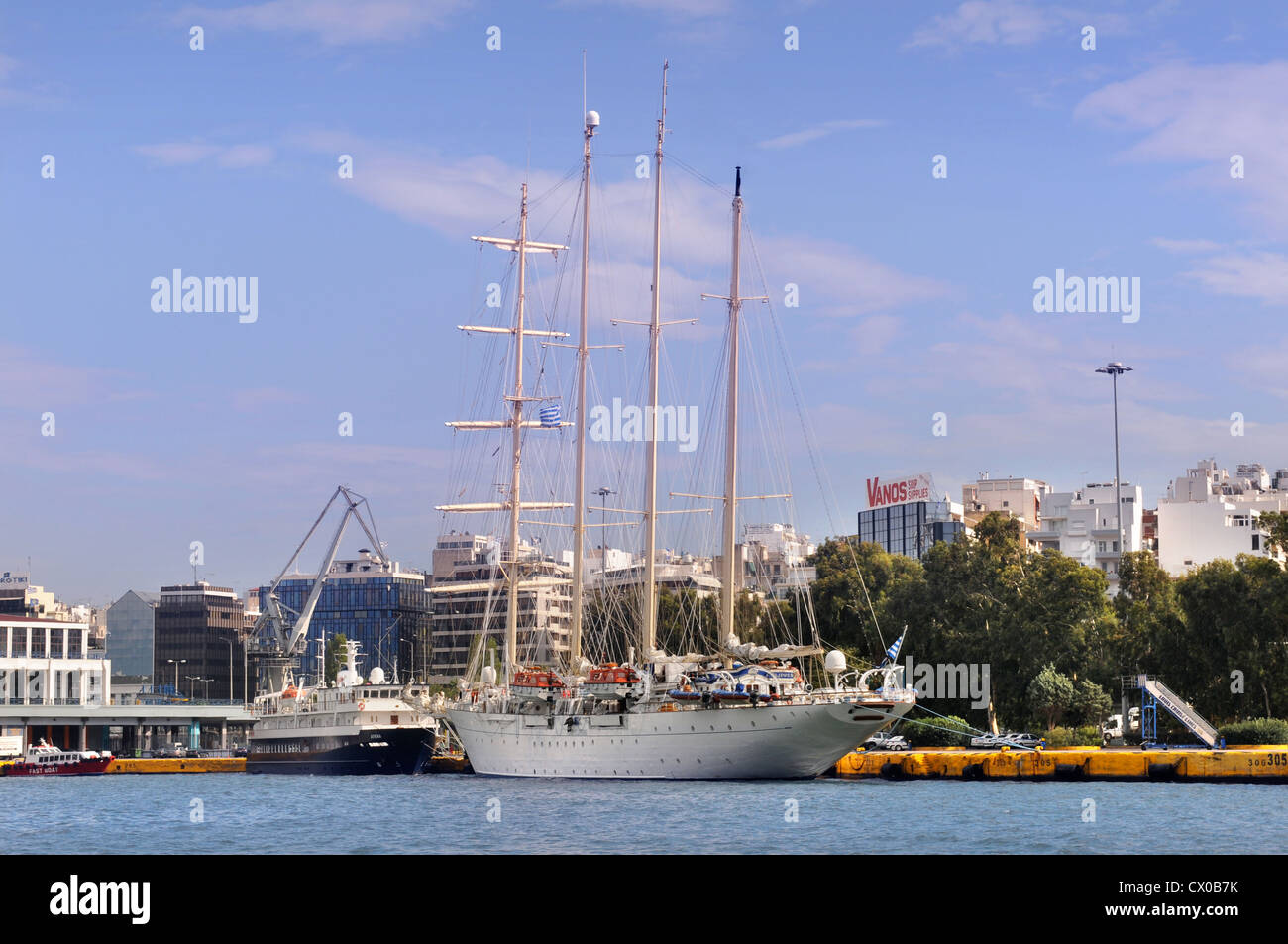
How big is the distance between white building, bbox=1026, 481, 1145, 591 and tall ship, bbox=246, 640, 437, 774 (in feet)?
236

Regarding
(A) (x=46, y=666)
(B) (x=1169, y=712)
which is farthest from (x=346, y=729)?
(A) (x=46, y=666)

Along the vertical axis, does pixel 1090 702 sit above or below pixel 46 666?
above

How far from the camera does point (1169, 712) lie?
88562 millimetres

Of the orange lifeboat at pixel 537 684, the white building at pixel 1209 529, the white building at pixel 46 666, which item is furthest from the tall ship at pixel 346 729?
the white building at pixel 1209 529

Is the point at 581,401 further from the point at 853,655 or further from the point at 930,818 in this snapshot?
the point at 930,818

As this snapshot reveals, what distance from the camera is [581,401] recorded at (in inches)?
3996

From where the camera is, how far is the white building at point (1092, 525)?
161m

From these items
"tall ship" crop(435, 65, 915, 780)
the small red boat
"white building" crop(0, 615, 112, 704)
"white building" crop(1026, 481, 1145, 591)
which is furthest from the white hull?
"white building" crop(0, 615, 112, 704)

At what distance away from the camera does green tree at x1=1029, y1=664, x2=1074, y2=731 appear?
91312 millimetres

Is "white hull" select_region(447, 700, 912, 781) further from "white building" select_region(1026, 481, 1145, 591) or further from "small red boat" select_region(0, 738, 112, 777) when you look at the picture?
"white building" select_region(1026, 481, 1145, 591)

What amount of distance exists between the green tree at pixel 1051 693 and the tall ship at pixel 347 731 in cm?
4155

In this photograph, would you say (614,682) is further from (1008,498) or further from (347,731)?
(1008,498)

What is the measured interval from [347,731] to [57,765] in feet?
103
